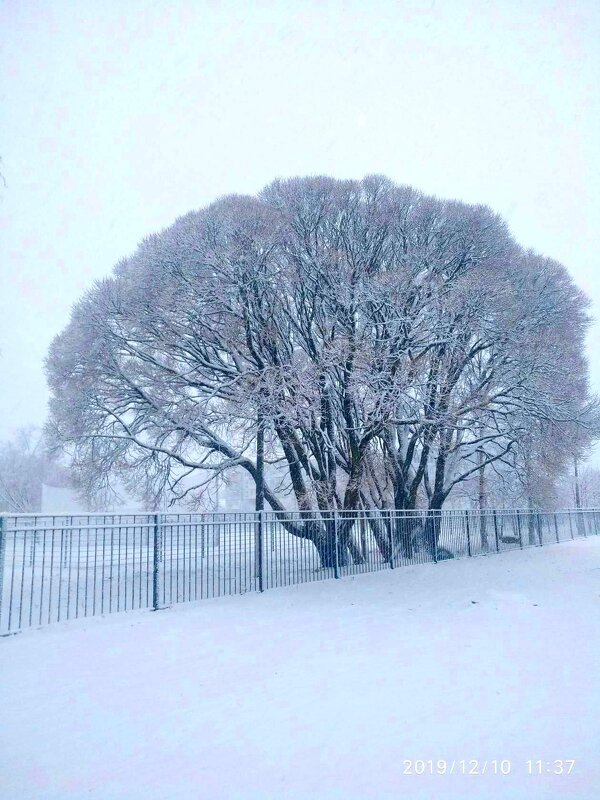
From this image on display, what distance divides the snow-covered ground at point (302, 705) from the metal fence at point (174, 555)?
1.83 ft

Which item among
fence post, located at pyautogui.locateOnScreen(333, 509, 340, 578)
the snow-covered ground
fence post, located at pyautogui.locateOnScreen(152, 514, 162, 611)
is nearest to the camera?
the snow-covered ground

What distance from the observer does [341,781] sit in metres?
3.22

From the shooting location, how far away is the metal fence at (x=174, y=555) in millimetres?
7340

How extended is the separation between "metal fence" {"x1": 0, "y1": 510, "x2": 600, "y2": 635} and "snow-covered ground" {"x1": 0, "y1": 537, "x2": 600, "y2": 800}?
56 cm

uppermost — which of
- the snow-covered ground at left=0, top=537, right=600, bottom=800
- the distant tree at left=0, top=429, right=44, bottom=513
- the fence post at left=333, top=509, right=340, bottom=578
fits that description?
the distant tree at left=0, top=429, right=44, bottom=513

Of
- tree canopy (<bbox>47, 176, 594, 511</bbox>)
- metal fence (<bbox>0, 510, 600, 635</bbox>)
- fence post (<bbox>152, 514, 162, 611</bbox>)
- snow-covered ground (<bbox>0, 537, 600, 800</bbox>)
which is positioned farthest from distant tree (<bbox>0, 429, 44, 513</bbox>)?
snow-covered ground (<bbox>0, 537, 600, 800</bbox>)

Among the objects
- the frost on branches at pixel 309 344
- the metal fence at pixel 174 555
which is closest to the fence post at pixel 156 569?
the metal fence at pixel 174 555

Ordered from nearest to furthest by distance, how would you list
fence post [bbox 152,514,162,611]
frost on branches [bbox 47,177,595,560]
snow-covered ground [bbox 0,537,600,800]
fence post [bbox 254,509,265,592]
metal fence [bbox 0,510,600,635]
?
snow-covered ground [bbox 0,537,600,800] < metal fence [bbox 0,510,600,635] < fence post [bbox 152,514,162,611] < fence post [bbox 254,509,265,592] < frost on branches [bbox 47,177,595,560]

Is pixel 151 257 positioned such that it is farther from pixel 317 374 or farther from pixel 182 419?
pixel 317 374

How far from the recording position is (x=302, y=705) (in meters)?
4.45

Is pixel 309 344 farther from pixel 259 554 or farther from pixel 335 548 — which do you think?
pixel 259 554

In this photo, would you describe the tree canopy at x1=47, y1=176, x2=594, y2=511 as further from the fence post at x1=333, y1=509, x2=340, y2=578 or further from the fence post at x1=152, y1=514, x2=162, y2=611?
the fence post at x1=152, y1=514, x2=162, y2=611

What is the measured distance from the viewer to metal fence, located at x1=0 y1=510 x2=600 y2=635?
7340 mm

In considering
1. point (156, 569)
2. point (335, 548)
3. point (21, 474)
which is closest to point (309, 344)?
point (335, 548)
